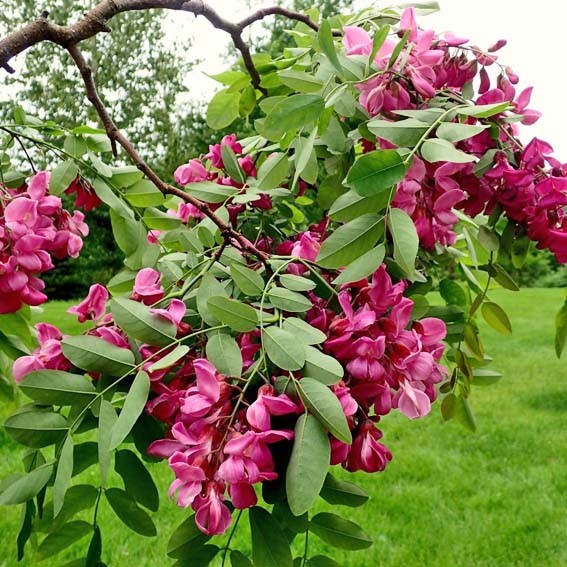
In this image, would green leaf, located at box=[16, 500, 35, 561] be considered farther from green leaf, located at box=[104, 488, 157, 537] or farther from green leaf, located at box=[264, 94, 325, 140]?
green leaf, located at box=[264, 94, 325, 140]

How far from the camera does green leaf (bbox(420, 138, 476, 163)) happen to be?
67 centimetres

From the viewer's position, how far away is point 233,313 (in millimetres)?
636

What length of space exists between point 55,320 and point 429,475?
5413mm

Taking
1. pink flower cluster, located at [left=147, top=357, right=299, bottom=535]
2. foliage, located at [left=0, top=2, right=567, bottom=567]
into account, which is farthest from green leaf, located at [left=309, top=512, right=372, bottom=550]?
pink flower cluster, located at [left=147, top=357, right=299, bottom=535]

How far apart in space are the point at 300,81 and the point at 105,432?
0.43m

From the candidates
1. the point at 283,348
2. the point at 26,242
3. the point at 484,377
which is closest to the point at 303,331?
the point at 283,348

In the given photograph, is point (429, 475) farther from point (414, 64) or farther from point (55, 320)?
point (55, 320)

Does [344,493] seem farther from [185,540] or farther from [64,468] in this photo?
[64,468]

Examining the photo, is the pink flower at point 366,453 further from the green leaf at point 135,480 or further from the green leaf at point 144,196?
the green leaf at point 144,196

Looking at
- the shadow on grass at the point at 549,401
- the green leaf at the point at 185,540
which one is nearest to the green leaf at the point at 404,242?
the green leaf at the point at 185,540

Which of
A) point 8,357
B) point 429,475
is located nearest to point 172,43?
point 429,475

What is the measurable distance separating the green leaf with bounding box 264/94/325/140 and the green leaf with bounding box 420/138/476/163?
0.12 metres

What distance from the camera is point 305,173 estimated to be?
88 centimetres

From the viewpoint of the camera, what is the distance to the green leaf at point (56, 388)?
0.66 m
